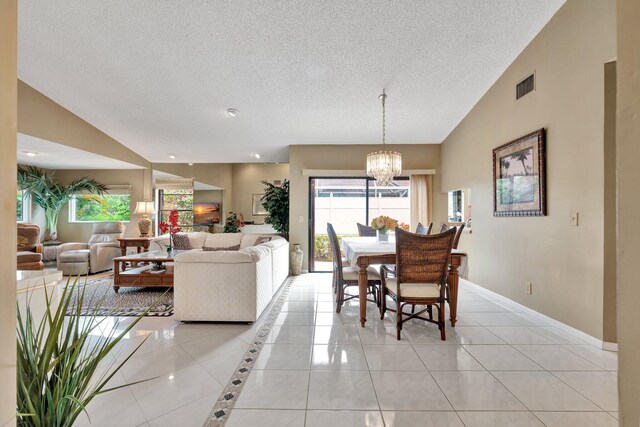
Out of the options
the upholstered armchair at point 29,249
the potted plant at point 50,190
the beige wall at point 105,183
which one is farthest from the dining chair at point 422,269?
the potted plant at point 50,190

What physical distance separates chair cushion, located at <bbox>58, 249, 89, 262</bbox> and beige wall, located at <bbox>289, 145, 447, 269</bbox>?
375 cm

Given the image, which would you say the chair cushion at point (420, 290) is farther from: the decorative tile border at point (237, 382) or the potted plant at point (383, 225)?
the decorative tile border at point (237, 382)

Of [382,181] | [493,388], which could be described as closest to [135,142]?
[382,181]

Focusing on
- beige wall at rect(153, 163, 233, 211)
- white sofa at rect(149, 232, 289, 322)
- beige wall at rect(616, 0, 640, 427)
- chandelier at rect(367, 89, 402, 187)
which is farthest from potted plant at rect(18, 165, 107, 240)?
beige wall at rect(616, 0, 640, 427)

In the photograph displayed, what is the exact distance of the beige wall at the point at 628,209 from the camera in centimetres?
62

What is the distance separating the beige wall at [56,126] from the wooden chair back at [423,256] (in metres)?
5.24

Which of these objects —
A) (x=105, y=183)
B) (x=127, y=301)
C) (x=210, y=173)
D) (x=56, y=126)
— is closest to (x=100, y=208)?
(x=105, y=183)

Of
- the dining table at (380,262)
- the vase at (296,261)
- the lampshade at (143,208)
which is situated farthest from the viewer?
A: the lampshade at (143,208)

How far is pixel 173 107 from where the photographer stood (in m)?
4.48

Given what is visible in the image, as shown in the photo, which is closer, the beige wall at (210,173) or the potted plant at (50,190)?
the potted plant at (50,190)

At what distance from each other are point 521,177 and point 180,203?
9.27m

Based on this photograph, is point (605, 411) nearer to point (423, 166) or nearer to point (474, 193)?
point (474, 193)

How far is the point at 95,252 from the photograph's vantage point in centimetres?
551

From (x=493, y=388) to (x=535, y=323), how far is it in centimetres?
163
